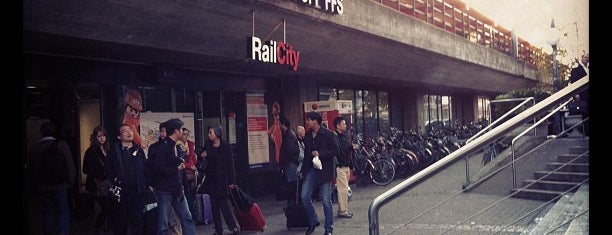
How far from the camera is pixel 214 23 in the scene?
6.80 meters

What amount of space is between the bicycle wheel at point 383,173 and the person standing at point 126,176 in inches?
198

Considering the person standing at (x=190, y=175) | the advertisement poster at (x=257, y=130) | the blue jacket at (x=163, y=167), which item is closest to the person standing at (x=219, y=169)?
the person standing at (x=190, y=175)

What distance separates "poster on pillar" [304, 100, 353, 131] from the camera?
9.30 metres

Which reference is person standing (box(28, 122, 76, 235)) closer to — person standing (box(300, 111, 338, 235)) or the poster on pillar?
person standing (box(300, 111, 338, 235))

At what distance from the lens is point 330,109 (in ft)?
30.7

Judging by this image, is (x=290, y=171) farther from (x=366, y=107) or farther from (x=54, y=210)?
(x=366, y=107)

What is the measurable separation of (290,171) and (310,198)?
0.96 m

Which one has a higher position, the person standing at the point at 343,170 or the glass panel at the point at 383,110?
the glass panel at the point at 383,110

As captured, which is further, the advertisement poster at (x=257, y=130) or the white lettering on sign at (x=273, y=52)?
the advertisement poster at (x=257, y=130)

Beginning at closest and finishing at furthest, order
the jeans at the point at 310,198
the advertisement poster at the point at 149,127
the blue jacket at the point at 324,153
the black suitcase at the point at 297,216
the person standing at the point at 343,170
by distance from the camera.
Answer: the jeans at the point at 310,198 < the blue jacket at the point at 324,153 < the black suitcase at the point at 297,216 < the person standing at the point at 343,170 < the advertisement poster at the point at 149,127

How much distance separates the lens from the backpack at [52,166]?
560 cm

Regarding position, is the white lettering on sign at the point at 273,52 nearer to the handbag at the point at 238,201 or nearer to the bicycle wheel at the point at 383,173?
the handbag at the point at 238,201

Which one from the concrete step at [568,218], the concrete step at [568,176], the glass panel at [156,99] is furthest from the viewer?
the glass panel at [156,99]

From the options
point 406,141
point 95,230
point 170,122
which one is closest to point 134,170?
point 170,122
